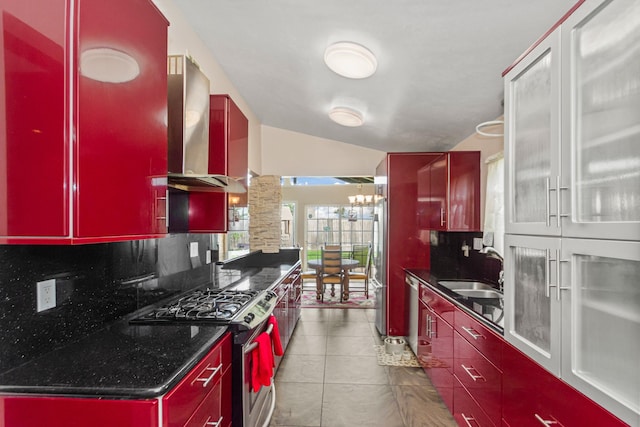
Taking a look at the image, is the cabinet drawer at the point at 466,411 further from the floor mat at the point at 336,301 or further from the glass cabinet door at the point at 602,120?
the floor mat at the point at 336,301

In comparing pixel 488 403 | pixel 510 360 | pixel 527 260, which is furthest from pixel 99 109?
pixel 488 403

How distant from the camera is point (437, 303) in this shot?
2.76 m

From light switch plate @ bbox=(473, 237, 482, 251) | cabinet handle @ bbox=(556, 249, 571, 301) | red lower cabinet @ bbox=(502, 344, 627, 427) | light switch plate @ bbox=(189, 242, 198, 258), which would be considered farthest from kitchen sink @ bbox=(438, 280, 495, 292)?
light switch plate @ bbox=(189, 242, 198, 258)

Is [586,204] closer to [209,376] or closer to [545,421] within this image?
[545,421]

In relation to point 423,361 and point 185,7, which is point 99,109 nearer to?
point 185,7

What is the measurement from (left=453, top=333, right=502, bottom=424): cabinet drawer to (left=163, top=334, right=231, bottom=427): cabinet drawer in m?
1.41

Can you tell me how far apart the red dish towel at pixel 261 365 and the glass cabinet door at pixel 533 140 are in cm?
151

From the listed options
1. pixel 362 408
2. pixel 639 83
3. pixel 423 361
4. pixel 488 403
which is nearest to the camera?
pixel 639 83

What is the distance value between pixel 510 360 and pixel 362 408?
1.42m

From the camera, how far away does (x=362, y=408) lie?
2.60 m

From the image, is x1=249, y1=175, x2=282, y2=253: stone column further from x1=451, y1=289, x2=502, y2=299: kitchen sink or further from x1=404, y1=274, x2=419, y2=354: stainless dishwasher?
x1=451, y1=289, x2=502, y2=299: kitchen sink

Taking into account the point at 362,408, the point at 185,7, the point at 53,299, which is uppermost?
the point at 185,7

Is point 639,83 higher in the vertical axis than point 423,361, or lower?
higher

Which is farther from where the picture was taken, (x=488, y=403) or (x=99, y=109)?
(x=488, y=403)
